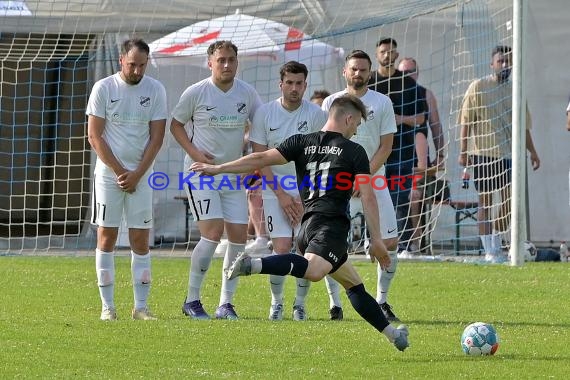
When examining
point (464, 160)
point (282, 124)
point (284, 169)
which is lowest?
point (284, 169)

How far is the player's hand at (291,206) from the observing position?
1095 centimetres

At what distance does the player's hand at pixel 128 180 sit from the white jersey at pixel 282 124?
114cm

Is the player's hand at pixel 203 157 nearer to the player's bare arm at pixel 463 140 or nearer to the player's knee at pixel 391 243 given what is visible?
the player's knee at pixel 391 243

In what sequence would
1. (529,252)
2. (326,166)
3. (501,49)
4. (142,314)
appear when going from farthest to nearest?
(529,252) < (501,49) < (142,314) < (326,166)

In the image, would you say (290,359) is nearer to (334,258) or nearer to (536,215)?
(334,258)

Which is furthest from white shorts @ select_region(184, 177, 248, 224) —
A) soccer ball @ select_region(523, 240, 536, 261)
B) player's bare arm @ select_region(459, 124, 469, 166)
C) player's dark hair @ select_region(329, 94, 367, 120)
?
soccer ball @ select_region(523, 240, 536, 261)

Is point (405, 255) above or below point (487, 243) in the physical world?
below

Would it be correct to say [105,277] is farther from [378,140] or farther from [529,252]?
[529,252]

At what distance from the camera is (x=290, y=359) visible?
27.6 ft

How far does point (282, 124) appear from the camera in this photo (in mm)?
11086

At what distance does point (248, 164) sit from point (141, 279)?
2.18m

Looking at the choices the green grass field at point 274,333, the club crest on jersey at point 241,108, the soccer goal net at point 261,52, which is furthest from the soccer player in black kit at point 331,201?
the soccer goal net at point 261,52

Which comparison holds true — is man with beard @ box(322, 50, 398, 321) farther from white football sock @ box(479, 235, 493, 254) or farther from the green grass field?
white football sock @ box(479, 235, 493, 254)

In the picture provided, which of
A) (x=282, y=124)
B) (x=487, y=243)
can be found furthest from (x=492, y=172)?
(x=282, y=124)
